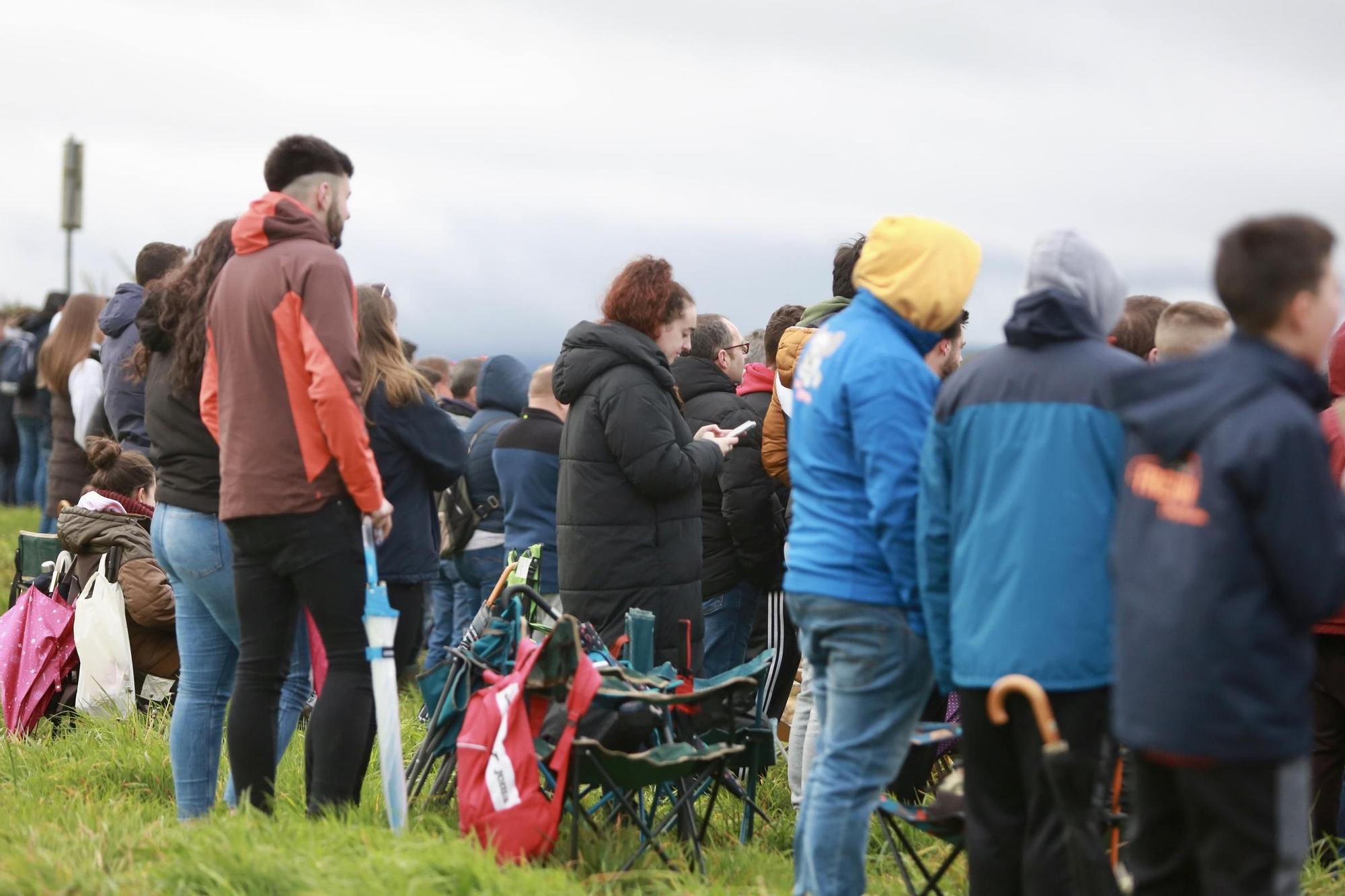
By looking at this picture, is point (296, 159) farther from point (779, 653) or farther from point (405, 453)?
point (779, 653)

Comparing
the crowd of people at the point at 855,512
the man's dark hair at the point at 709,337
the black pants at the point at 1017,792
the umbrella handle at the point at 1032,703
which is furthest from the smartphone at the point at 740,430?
the umbrella handle at the point at 1032,703

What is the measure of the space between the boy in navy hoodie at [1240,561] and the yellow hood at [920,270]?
36.2 inches

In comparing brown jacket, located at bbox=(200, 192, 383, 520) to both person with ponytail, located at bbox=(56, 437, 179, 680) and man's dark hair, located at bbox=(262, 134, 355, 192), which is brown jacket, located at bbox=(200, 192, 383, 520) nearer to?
man's dark hair, located at bbox=(262, 134, 355, 192)

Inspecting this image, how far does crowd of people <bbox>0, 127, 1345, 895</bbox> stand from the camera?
8.61 feet

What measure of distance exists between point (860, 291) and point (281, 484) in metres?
1.66

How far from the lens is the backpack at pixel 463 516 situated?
311 inches

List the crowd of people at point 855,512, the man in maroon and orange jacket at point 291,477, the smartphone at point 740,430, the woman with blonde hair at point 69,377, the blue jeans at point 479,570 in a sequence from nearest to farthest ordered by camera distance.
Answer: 1. the crowd of people at point 855,512
2. the man in maroon and orange jacket at point 291,477
3. the smartphone at point 740,430
4. the blue jeans at point 479,570
5. the woman with blonde hair at point 69,377

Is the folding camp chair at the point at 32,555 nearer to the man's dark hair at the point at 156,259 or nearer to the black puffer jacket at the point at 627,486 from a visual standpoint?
the man's dark hair at the point at 156,259

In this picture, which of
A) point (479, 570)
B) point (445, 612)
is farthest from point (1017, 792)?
point (445, 612)

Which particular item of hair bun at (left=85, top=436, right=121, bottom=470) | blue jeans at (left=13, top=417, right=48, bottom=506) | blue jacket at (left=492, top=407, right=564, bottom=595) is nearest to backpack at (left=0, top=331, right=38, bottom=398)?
blue jeans at (left=13, top=417, right=48, bottom=506)

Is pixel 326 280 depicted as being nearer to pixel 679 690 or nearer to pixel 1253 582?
pixel 679 690

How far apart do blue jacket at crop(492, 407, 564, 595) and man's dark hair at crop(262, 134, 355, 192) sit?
2.63 metres

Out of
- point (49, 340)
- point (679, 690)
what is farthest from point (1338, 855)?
point (49, 340)

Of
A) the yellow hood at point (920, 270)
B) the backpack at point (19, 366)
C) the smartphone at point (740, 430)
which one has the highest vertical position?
the yellow hood at point (920, 270)
